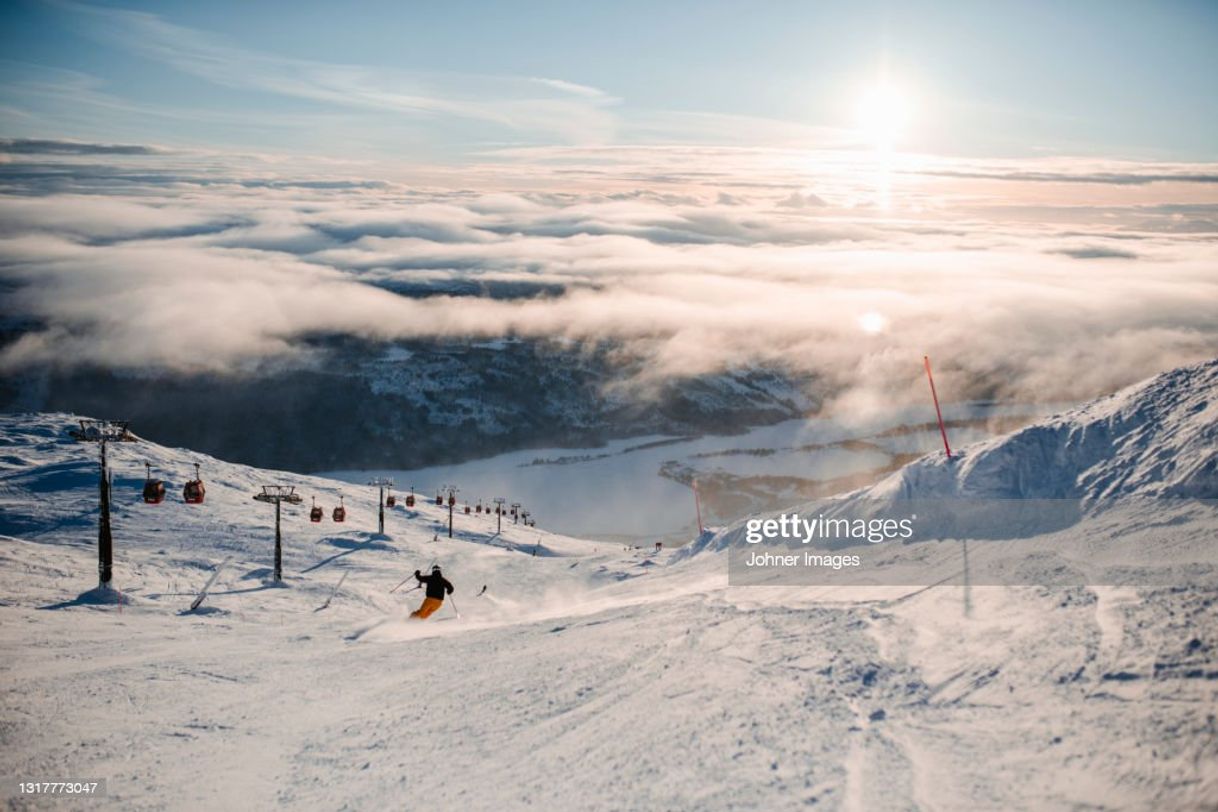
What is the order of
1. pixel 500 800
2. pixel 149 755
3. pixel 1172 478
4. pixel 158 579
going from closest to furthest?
pixel 500 800 → pixel 149 755 → pixel 1172 478 → pixel 158 579

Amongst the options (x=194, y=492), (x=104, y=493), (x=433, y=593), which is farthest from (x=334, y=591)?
(x=194, y=492)

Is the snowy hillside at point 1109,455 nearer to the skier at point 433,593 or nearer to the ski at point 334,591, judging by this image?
the skier at point 433,593

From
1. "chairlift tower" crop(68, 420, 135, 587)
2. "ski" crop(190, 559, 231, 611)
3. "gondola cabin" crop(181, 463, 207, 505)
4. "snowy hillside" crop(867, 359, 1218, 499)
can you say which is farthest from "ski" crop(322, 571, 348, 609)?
"snowy hillside" crop(867, 359, 1218, 499)

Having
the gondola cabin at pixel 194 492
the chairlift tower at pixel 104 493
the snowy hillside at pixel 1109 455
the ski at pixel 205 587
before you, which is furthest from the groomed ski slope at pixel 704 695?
the gondola cabin at pixel 194 492

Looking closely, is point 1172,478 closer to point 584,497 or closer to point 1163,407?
point 1163,407

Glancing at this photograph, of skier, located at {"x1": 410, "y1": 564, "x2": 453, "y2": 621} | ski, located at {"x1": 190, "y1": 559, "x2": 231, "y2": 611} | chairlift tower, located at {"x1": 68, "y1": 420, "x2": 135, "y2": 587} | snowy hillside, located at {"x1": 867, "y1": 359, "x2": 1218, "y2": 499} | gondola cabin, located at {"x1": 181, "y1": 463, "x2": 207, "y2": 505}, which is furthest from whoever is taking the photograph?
gondola cabin, located at {"x1": 181, "y1": 463, "x2": 207, "y2": 505}

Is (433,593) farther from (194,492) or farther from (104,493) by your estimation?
(194,492)

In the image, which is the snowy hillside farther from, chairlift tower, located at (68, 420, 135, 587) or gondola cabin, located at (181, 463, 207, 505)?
gondola cabin, located at (181, 463, 207, 505)

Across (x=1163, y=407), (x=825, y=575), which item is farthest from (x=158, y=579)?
(x=1163, y=407)
